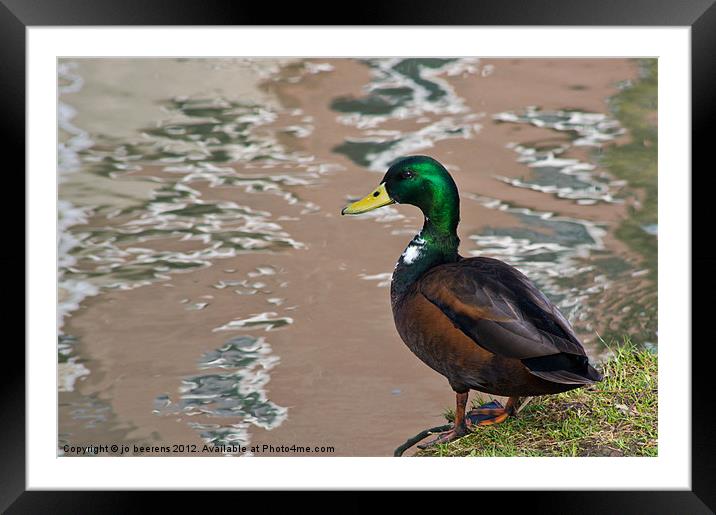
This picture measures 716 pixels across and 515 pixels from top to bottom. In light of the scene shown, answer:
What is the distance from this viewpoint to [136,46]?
4055 millimetres

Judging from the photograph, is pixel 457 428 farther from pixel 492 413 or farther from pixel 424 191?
pixel 424 191

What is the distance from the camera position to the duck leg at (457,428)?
13.8 feet

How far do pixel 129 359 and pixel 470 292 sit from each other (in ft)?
5.88

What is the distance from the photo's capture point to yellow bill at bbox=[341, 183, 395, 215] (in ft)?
14.3

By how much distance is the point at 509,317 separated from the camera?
395 cm

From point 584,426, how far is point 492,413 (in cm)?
39

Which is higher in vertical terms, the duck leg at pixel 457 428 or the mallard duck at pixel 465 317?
the mallard duck at pixel 465 317

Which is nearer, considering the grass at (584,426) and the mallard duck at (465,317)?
the mallard duck at (465,317)

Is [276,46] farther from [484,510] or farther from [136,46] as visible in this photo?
[484,510]

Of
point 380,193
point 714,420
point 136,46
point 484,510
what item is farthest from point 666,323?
point 136,46

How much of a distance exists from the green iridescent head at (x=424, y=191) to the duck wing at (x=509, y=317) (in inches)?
9.6

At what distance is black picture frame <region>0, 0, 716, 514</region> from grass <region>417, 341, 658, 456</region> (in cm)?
20

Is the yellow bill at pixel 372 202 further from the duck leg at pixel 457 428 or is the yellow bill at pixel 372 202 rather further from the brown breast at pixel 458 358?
the duck leg at pixel 457 428

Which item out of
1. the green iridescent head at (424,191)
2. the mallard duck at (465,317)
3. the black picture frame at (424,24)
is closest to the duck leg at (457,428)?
the mallard duck at (465,317)
